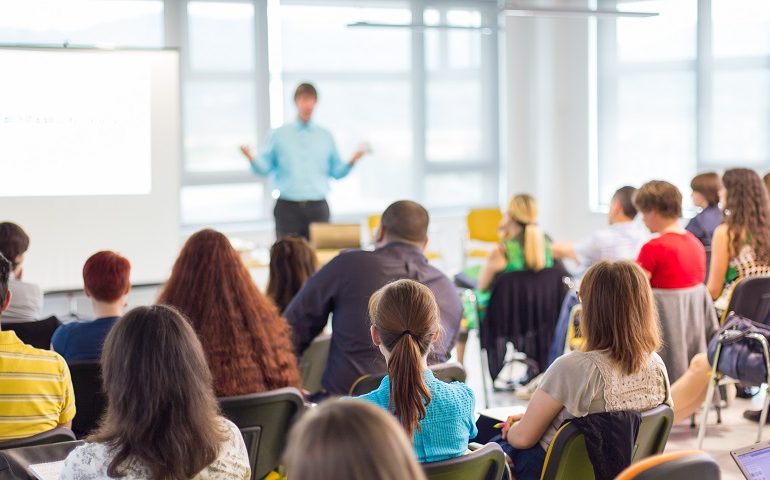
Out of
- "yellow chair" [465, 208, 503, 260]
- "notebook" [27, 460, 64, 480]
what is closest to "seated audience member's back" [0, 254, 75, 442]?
"notebook" [27, 460, 64, 480]

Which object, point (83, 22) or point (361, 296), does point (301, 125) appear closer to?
point (83, 22)

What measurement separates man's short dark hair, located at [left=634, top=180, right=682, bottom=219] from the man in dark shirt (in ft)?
4.26

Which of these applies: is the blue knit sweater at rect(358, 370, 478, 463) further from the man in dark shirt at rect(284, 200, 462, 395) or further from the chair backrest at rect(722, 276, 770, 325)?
the chair backrest at rect(722, 276, 770, 325)

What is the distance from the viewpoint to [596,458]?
106 inches

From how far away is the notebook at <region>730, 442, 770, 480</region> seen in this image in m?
2.42

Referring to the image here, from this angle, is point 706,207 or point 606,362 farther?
point 706,207

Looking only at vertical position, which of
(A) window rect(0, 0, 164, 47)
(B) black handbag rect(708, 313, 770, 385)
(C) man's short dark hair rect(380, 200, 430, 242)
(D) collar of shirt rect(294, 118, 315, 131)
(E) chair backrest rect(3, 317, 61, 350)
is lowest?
(B) black handbag rect(708, 313, 770, 385)

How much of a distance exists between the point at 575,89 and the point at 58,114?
5493mm

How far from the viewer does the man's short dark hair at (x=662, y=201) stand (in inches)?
190

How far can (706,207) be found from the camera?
602 centimetres

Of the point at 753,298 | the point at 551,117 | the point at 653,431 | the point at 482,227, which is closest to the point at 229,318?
the point at 653,431

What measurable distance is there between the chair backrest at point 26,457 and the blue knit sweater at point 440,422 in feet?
2.65

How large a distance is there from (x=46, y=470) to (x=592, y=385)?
1.47 metres

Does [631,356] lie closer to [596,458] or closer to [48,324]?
[596,458]
